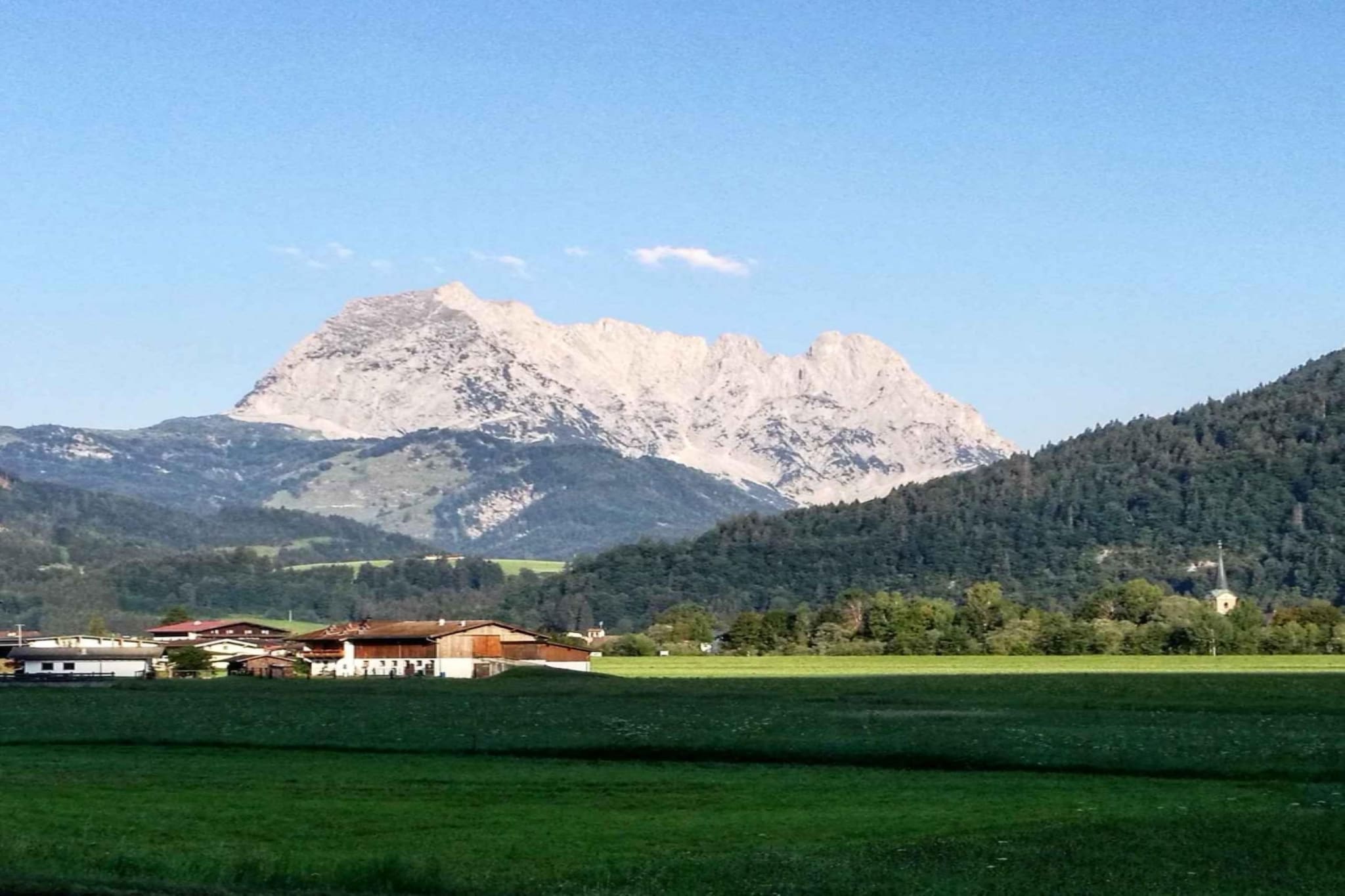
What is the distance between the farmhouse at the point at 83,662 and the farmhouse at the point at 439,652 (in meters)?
12.1

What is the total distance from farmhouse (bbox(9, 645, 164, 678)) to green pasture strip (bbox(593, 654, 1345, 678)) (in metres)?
31.9

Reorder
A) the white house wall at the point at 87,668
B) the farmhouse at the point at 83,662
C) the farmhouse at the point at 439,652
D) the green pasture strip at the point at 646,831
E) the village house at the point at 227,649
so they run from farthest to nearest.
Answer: the village house at the point at 227,649 → the farmhouse at the point at 439,652 → the farmhouse at the point at 83,662 → the white house wall at the point at 87,668 → the green pasture strip at the point at 646,831

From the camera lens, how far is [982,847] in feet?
104

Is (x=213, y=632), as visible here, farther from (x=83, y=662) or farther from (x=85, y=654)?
(x=83, y=662)

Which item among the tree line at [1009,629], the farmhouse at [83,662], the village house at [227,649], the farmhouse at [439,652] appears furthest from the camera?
the tree line at [1009,629]

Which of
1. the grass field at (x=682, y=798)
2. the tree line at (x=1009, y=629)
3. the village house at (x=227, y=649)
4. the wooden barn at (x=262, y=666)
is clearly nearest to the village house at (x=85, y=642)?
the village house at (x=227, y=649)

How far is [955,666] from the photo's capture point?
12038cm

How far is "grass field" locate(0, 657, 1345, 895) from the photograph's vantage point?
28.8 metres

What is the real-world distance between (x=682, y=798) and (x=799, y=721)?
2112 cm

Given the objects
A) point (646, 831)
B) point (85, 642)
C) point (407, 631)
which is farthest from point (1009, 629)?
point (646, 831)

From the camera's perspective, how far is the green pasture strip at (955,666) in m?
109

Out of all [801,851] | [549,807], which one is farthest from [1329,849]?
[549,807]

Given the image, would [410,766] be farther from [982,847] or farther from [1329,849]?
[1329,849]

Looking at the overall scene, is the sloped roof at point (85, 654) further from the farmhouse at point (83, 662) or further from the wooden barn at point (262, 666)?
the wooden barn at point (262, 666)
